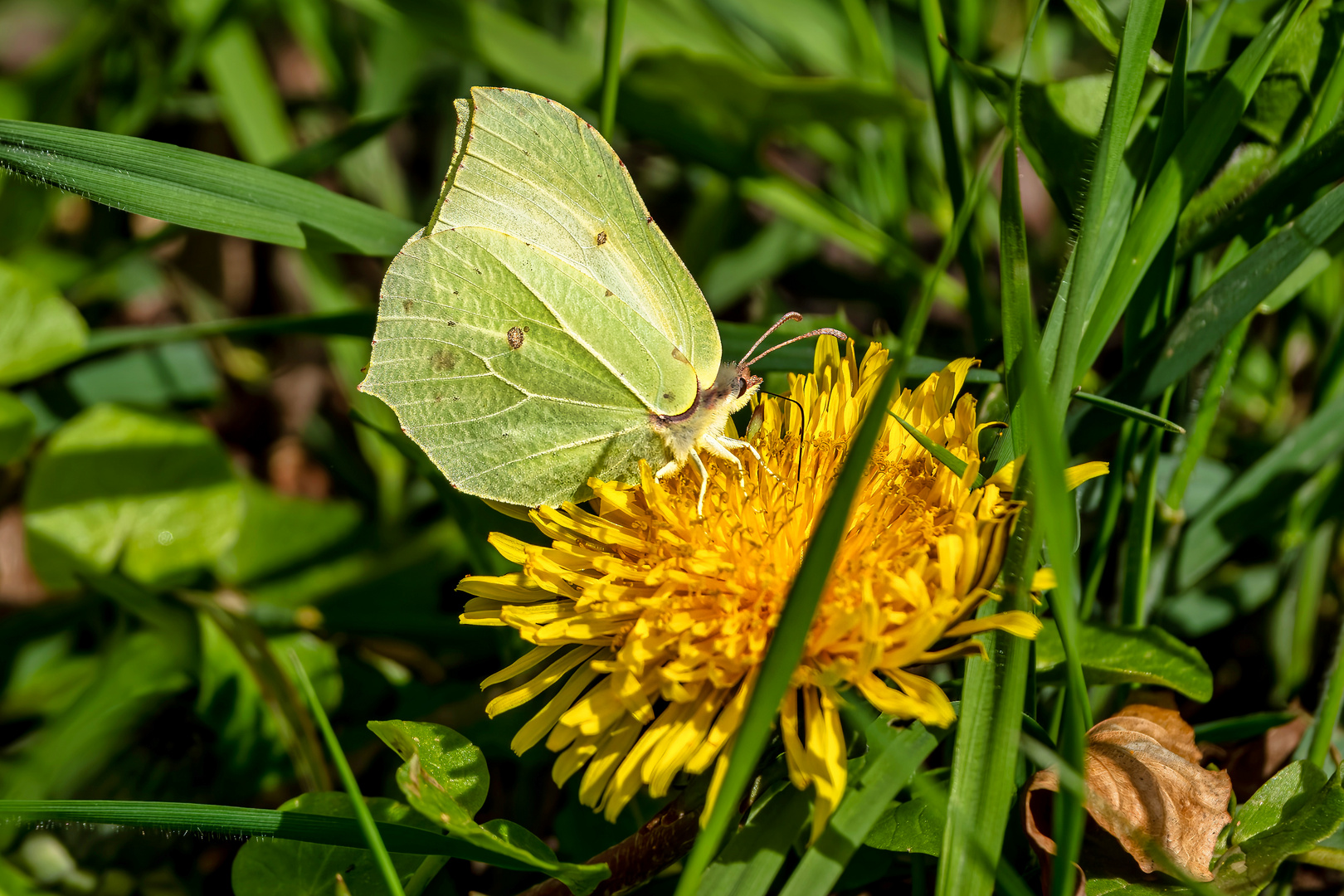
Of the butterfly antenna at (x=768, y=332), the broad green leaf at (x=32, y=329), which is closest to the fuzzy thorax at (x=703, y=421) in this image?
the butterfly antenna at (x=768, y=332)


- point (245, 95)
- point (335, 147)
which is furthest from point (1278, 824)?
point (245, 95)

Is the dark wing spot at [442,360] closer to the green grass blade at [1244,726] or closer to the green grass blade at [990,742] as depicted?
the green grass blade at [990,742]

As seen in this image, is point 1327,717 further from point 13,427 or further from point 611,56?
point 13,427

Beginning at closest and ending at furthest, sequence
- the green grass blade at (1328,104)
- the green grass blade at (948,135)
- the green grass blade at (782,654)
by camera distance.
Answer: the green grass blade at (782,654)
the green grass blade at (1328,104)
the green grass blade at (948,135)

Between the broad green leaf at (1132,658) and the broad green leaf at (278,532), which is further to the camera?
the broad green leaf at (278,532)

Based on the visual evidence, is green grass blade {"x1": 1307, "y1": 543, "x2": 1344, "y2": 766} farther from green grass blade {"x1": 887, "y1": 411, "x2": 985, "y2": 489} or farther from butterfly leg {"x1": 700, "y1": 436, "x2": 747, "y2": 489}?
butterfly leg {"x1": 700, "y1": 436, "x2": 747, "y2": 489}

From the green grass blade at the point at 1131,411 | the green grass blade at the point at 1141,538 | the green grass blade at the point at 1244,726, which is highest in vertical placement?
the green grass blade at the point at 1131,411

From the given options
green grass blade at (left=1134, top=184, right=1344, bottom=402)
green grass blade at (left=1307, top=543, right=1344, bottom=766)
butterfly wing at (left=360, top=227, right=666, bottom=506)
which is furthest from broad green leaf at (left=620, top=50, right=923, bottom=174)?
green grass blade at (left=1307, top=543, right=1344, bottom=766)
